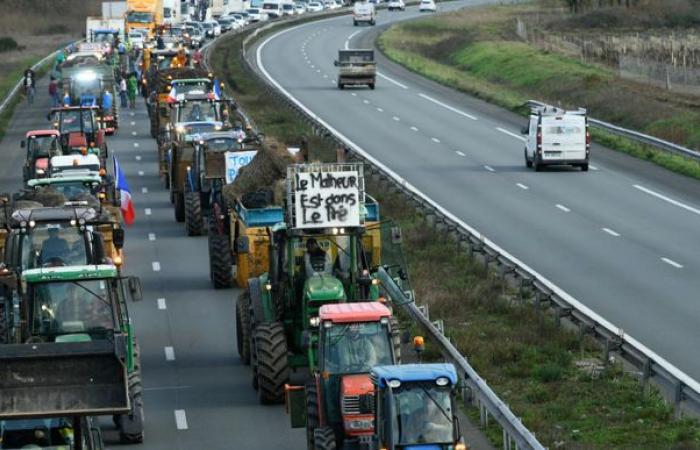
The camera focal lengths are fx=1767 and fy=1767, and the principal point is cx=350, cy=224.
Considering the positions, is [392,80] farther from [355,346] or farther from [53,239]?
[355,346]

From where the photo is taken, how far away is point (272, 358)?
23203 mm

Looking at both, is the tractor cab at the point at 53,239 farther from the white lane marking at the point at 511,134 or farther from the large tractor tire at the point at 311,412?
the white lane marking at the point at 511,134

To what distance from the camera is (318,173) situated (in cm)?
2495

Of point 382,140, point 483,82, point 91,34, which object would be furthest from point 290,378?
point 91,34

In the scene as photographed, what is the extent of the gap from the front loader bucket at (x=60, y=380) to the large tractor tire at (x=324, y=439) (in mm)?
2409

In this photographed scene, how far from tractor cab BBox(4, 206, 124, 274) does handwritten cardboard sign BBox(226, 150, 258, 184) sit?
10.6 m

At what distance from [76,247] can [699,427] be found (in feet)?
33.6

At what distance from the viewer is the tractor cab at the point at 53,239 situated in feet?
86.7

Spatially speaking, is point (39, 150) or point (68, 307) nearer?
point (68, 307)

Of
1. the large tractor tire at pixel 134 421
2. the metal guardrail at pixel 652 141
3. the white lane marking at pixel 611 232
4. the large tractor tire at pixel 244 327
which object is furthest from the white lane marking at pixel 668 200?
the large tractor tire at pixel 134 421

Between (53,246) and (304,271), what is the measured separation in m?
4.78

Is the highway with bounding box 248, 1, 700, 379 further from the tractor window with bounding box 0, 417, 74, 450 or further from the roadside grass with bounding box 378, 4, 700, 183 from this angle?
the tractor window with bounding box 0, 417, 74, 450

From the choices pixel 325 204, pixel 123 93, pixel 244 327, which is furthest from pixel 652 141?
pixel 325 204

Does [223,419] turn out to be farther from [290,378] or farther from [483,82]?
[483,82]
